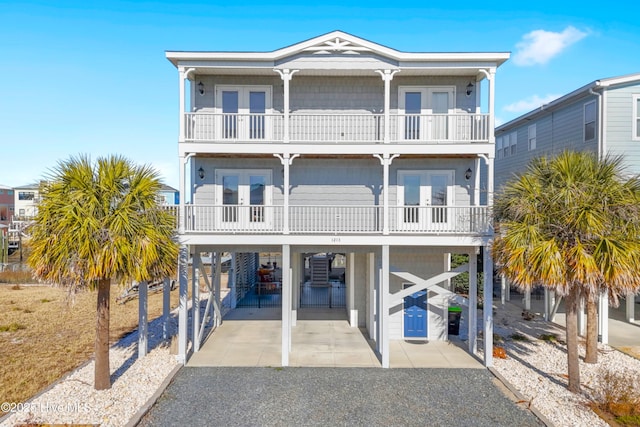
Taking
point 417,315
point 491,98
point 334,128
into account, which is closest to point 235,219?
point 334,128

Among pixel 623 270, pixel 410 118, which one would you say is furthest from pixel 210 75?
pixel 623 270

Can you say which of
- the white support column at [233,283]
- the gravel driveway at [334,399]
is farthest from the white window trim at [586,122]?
the white support column at [233,283]

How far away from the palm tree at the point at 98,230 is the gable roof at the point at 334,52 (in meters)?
4.10

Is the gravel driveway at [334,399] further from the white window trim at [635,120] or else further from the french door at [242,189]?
the white window trim at [635,120]

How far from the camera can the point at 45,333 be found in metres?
13.3

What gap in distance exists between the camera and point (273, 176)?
12.6 m

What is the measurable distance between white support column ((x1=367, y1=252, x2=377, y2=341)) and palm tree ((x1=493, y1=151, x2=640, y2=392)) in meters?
4.48

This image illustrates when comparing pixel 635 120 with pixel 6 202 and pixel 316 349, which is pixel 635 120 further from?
pixel 6 202

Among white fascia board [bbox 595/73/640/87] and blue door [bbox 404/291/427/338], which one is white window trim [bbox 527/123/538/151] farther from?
blue door [bbox 404/291/427/338]

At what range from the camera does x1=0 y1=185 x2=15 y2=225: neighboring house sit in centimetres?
5600

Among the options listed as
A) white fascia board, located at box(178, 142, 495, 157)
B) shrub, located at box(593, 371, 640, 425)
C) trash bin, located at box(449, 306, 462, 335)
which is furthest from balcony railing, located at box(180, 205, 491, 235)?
shrub, located at box(593, 371, 640, 425)

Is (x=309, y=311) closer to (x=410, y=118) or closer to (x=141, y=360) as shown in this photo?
→ (x=141, y=360)

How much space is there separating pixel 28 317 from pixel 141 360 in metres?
8.55

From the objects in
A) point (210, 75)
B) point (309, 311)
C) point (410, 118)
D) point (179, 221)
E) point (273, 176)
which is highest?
point (210, 75)
